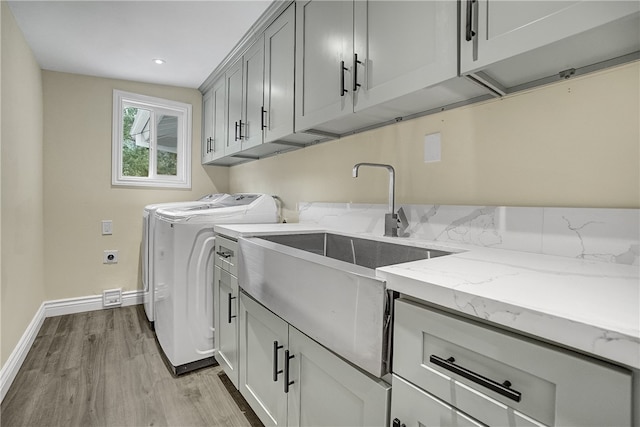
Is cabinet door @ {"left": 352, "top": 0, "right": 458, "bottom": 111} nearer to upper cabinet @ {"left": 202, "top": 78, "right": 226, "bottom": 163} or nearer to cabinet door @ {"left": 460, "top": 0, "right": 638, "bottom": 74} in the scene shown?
cabinet door @ {"left": 460, "top": 0, "right": 638, "bottom": 74}

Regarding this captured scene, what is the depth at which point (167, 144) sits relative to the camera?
3.46 m

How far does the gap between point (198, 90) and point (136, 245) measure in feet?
5.99

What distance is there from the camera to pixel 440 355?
63 centimetres

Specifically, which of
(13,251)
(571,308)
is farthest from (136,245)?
(571,308)

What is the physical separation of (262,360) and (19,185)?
214 centimetres

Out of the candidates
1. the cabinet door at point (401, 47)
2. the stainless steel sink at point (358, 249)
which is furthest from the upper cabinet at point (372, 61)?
the stainless steel sink at point (358, 249)

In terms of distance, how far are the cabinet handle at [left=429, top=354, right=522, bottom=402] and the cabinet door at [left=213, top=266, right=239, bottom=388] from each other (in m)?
1.15

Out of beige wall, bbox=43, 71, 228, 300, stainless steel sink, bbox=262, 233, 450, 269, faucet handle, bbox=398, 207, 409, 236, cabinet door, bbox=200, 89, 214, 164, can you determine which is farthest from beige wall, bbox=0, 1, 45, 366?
faucet handle, bbox=398, 207, 409, 236

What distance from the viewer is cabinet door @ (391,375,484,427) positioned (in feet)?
1.98

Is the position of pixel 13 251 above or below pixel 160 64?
below

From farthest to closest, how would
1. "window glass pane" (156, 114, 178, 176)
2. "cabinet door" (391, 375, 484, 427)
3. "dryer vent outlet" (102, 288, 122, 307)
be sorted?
1. "window glass pane" (156, 114, 178, 176)
2. "dryer vent outlet" (102, 288, 122, 307)
3. "cabinet door" (391, 375, 484, 427)

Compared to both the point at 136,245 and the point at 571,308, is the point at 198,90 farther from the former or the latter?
the point at 571,308

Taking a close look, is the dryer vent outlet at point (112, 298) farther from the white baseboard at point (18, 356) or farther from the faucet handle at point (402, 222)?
the faucet handle at point (402, 222)

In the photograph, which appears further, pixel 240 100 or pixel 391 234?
pixel 240 100
